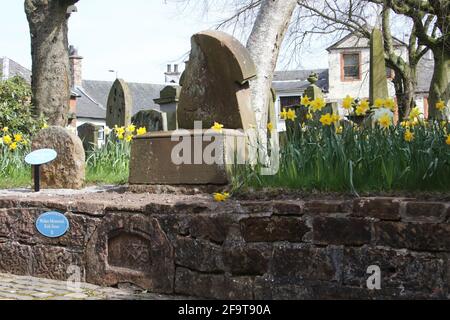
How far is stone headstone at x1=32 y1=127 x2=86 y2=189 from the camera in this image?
21.6ft

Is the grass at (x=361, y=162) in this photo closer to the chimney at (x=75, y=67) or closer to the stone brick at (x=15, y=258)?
the stone brick at (x=15, y=258)

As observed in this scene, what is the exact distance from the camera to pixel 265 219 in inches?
168

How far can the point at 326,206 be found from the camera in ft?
13.3

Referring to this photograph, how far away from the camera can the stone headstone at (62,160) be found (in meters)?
6.57

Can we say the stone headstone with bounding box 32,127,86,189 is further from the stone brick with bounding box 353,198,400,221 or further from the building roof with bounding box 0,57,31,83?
the building roof with bounding box 0,57,31,83

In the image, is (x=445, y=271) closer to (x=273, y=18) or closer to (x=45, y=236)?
(x=45, y=236)

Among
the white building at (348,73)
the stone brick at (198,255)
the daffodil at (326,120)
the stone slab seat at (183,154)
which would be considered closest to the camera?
the stone brick at (198,255)

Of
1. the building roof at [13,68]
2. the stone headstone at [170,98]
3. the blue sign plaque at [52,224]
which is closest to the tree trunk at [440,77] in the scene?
the stone headstone at [170,98]

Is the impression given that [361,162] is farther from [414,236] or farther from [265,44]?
[265,44]

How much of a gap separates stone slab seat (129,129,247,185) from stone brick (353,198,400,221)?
1555 millimetres

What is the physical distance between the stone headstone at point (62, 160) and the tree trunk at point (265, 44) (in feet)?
8.38

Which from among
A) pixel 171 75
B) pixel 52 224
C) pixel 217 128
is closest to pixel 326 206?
pixel 217 128

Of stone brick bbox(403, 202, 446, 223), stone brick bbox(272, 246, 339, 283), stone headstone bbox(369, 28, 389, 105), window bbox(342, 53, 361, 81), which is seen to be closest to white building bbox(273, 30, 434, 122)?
window bbox(342, 53, 361, 81)
